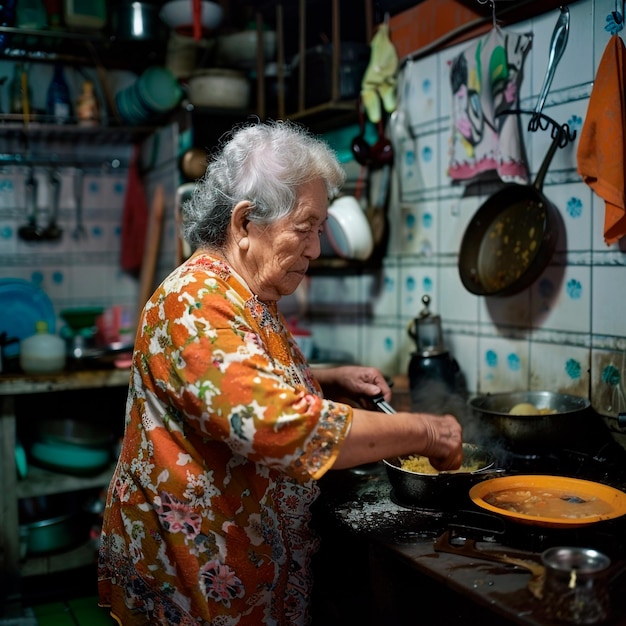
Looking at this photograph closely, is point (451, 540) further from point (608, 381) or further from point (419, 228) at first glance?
point (419, 228)

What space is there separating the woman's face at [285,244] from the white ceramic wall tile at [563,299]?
989 mm

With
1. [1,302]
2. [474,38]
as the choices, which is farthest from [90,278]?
[474,38]

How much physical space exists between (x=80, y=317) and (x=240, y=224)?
253 cm

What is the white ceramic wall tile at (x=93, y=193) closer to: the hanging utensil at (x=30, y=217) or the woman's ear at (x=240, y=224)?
the hanging utensil at (x=30, y=217)

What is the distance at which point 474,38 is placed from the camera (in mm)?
2504

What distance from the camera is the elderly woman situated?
52.1 inches

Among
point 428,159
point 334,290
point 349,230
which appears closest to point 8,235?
point 334,290

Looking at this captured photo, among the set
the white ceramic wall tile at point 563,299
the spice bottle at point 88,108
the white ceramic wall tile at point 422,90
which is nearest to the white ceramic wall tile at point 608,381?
the white ceramic wall tile at point 563,299

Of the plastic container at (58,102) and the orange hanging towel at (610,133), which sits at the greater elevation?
the plastic container at (58,102)

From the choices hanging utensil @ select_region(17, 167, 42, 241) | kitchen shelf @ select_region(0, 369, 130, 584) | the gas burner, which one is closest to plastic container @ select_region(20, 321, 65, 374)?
kitchen shelf @ select_region(0, 369, 130, 584)

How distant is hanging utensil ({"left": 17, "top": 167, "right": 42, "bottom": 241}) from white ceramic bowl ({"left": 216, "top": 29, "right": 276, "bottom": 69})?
1.38 m

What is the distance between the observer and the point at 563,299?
2.23 metres

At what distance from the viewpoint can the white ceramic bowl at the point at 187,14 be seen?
342 cm

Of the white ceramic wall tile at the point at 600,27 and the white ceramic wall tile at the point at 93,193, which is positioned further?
the white ceramic wall tile at the point at 93,193
